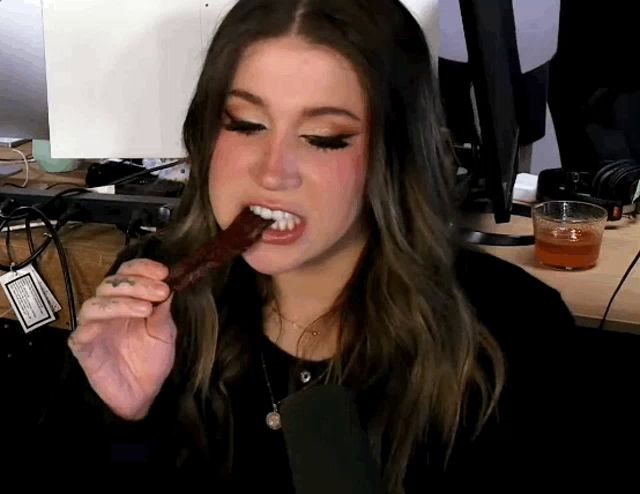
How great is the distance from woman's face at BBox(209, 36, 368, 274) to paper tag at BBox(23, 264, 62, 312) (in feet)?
1.19

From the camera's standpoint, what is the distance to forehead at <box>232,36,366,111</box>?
0.81 m

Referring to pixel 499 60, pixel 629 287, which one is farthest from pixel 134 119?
pixel 629 287

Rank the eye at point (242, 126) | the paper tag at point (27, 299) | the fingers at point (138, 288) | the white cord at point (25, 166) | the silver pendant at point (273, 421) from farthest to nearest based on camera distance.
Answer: the white cord at point (25, 166), the paper tag at point (27, 299), the silver pendant at point (273, 421), the eye at point (242, 126), the fingers at point (138, 288)

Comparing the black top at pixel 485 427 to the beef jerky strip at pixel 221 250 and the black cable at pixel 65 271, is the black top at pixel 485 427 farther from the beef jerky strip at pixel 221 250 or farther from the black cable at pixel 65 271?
the beef jerky strip at pixel 221 250

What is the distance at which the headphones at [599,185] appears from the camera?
4.28 ft

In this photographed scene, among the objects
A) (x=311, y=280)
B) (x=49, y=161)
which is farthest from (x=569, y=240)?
(x=49, y=161)

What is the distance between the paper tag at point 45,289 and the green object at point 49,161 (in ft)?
1.14

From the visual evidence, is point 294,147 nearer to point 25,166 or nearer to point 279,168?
point 279,168

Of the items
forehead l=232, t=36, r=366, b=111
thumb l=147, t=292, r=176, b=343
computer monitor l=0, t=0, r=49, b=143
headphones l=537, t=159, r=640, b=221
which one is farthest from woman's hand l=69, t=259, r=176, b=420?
headphones l=537, t=159, r=640, b=221

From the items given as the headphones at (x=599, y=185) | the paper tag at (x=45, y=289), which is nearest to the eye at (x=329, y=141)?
the paper tag at (x=45, y=289)

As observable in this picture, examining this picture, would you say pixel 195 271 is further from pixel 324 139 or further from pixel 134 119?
pixel 134 119

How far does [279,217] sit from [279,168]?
0.15 ft

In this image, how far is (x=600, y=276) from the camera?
107cm

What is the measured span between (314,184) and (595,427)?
1.89 ft
